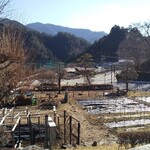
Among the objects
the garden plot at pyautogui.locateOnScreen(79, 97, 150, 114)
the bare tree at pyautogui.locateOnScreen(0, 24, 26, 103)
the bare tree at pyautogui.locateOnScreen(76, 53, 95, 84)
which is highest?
the bare tree at pyautogui.locateOnScreen(0, 24, 26, 103)

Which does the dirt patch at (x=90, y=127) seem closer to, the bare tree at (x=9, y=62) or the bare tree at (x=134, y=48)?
the bare tree at (x=9, y=62)

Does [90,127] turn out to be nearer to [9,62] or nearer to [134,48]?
[9,62]

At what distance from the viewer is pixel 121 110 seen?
89.3ft

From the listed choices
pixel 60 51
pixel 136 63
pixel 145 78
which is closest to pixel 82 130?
pixel 145 78

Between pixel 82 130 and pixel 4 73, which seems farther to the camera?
pixel 82 130

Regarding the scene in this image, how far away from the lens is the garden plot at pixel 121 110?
74.9 ft

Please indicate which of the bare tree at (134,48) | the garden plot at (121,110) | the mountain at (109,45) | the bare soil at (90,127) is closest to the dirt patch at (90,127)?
the bare soil at (90,127)

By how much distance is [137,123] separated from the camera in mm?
22500

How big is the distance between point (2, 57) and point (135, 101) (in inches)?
908

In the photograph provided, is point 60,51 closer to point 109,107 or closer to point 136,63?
point 136,63

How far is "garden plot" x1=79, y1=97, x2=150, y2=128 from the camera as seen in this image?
22.8 meters

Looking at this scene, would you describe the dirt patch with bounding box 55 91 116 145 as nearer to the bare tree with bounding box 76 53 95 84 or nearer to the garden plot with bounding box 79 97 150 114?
the garden plot with bounding box 79 97 150 114

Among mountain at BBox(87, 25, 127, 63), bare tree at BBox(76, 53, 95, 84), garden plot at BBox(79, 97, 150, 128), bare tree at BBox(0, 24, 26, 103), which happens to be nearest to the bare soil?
garden plot at BBox(79, 97, 150, 128)

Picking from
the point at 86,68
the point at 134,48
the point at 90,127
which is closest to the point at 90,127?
the point at 90,127
